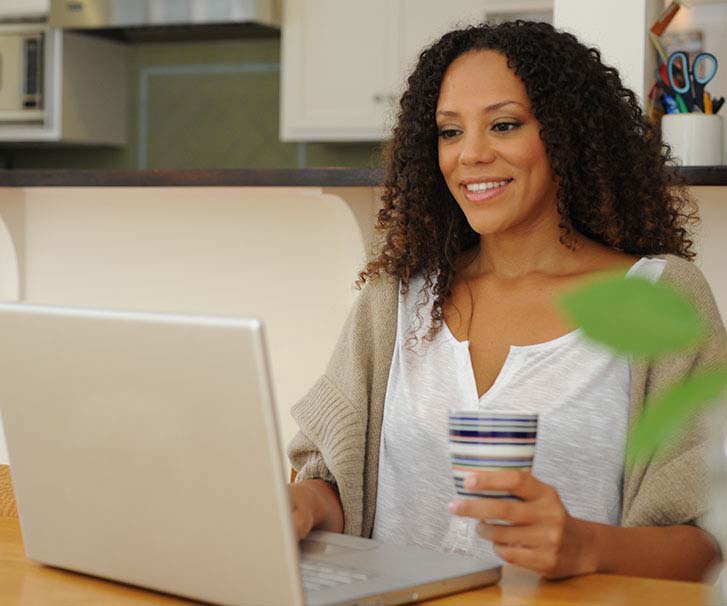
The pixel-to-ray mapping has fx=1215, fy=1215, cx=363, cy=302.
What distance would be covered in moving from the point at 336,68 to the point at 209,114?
2.54ft

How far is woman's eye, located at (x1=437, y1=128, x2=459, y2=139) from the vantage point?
1.61m

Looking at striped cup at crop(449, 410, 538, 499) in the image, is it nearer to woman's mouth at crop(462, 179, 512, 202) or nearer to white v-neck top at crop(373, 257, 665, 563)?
white v-neck top at crop(373, 257, 665, 563)

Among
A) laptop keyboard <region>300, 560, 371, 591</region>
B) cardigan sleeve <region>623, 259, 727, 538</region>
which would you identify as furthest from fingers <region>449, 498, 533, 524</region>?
cardigan sleeve <region>623, 259, 727, 538</region>

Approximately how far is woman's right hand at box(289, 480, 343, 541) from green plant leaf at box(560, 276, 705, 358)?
847 millimetres

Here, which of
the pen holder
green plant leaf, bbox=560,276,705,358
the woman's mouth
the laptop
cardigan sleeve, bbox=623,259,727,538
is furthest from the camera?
the pen holder

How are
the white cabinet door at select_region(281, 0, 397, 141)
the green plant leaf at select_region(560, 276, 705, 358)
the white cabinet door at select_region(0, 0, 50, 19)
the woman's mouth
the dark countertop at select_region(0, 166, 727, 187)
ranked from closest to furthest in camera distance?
the green plant leaf at select_region(560, 276, 705, 358)
the woman's mouth
the dark countertop at select_region(0, 166, 727, 187)
the white cabinet door at select_region(281, 0, 397, 141)
the white cabinet door at select_region(0, 0, 50, 19)

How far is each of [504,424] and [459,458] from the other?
0.05 metres

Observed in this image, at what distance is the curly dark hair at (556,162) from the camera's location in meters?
1.57

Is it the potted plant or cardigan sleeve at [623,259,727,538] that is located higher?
the potted plant

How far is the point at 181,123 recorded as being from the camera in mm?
5328

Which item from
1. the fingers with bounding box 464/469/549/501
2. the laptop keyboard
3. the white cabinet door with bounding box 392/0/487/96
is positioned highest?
the white cabinet door with bounding box 392/0/487/96

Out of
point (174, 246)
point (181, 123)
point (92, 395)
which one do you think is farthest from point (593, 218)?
point (181, 123)

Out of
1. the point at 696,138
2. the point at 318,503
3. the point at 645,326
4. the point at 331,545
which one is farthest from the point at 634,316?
the point at 696,138

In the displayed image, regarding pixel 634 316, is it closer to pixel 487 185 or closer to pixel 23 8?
pixel 487 185
